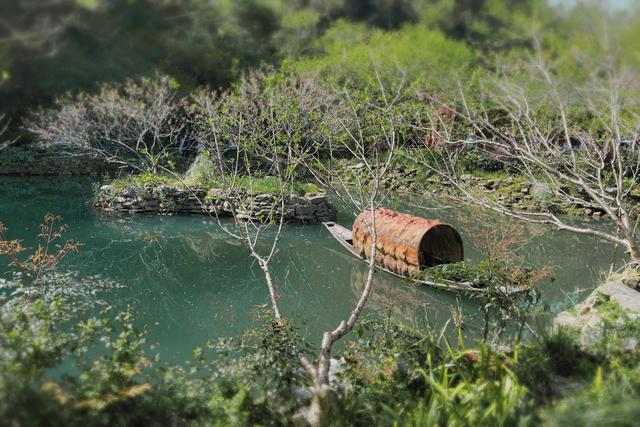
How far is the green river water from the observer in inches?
266

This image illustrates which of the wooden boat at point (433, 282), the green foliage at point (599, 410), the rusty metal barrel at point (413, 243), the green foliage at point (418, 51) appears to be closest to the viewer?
the green foliage at point (599, 410)

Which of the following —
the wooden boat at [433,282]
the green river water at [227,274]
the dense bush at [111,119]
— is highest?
the dense bush at [111,119]

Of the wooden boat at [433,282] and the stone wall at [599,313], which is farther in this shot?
the wooden boat at [433,282]

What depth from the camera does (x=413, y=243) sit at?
313 inches

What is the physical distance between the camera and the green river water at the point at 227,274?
22.1 ft

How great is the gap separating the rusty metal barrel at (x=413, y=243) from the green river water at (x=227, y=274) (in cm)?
35

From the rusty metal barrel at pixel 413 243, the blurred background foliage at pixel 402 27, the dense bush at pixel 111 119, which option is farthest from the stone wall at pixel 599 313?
the dense bush at pixel 111 119

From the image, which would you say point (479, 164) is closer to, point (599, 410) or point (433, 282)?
point (433, 282)

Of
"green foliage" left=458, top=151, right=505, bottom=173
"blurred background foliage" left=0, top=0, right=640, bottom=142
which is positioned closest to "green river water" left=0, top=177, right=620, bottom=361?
"blurred background foliage" left=0, top=0, right=640, bottom=142

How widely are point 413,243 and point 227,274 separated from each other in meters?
3.35

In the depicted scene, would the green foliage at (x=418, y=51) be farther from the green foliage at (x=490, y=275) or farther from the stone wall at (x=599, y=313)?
the stone wall at (x=599, y=313)

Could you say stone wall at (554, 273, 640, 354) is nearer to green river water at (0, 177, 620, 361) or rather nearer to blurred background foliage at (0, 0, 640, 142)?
green river water at (0, 177, 620, 361)

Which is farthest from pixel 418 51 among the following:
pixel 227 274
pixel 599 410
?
pixel 599 410

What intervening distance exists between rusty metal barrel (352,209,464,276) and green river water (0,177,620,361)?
1.14ft
